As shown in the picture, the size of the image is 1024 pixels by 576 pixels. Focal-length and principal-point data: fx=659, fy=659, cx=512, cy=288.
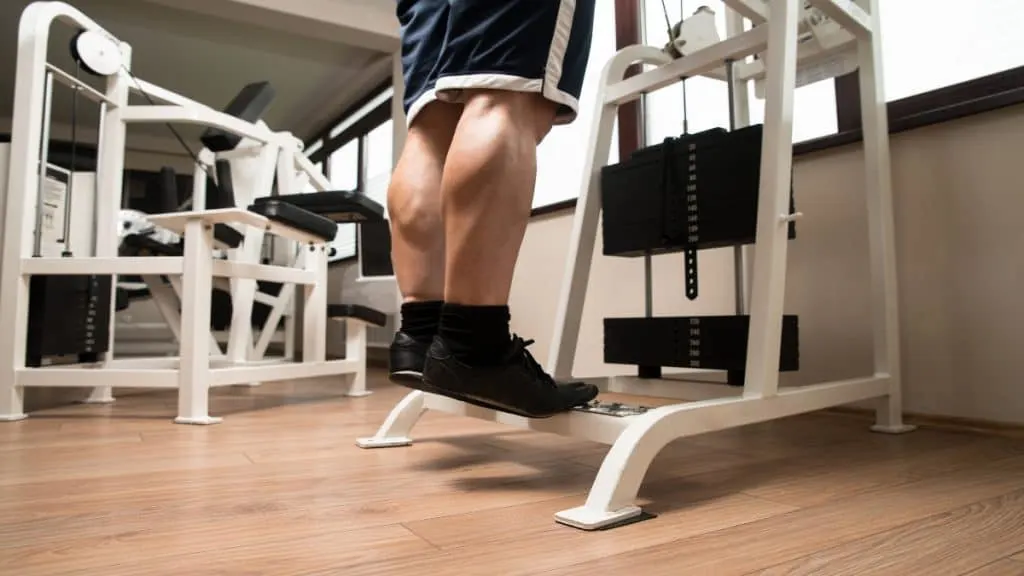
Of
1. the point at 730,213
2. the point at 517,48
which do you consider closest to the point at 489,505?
the point at 517,48

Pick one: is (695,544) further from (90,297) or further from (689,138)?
(90,297)

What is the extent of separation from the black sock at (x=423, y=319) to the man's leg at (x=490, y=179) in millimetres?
161

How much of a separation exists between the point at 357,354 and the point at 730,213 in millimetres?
1487

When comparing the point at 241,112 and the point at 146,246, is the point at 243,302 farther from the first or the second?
the point at 241,112

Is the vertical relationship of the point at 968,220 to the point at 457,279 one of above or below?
above

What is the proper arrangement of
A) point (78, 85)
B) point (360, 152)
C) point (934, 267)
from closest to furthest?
point (934, 267)
point (78, 85)
point (360, 152)

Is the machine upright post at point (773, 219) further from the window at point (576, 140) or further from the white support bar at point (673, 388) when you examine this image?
→ the window at point (576, 140)

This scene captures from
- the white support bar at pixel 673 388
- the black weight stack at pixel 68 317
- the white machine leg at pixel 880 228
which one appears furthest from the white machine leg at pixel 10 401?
the white machine leg at pixel 880 228

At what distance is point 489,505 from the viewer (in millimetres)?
840

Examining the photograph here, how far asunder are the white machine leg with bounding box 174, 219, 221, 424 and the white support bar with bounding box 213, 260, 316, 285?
0.08m

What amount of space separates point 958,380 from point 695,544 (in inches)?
43.0

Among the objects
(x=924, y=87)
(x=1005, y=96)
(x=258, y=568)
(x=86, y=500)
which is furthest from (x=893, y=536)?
(x=924, y=87)

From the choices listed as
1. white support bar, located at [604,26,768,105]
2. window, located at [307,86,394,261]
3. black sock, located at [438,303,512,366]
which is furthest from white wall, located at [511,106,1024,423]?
window, located at [307,86,394,261]

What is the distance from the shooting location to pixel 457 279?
866mm
